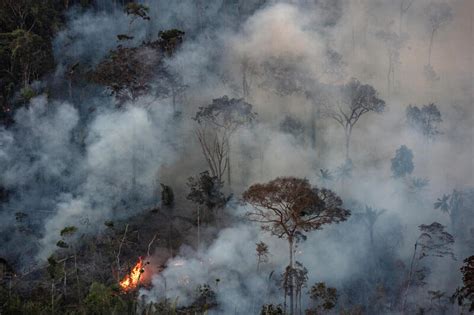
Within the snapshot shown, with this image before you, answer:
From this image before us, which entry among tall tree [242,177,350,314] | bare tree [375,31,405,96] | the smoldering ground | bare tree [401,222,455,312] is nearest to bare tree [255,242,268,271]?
the smoldering ground

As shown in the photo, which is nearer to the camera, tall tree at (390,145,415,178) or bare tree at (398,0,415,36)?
tall tree at (390,145,415,178)

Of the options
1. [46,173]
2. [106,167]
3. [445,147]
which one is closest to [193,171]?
[106,167]

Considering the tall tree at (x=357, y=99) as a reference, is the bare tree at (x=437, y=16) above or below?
above

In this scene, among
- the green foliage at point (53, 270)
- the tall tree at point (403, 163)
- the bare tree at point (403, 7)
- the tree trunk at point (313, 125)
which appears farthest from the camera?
the bare tree at point (403, 7)

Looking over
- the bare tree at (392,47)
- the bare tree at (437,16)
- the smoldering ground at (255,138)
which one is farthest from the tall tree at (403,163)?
the bare tree at (437,16)

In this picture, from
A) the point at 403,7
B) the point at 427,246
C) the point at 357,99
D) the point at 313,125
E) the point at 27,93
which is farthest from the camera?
the point at 403,7

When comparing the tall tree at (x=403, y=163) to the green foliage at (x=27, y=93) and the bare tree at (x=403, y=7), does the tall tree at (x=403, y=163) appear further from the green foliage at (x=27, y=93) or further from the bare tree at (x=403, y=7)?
the green foliage at (x=27, y=93)

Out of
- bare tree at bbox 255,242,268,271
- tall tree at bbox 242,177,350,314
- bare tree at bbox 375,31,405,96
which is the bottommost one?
bare tree at bbox 255,242,268,271

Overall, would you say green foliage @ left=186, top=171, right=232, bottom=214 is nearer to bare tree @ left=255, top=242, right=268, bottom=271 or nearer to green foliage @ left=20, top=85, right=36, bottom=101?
bare tree @ left=255, top=242, right=268, bottom=271

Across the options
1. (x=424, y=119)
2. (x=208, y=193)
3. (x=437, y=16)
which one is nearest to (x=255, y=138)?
(x=208, y=193)

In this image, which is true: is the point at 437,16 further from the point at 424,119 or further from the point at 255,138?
the point at 255,138

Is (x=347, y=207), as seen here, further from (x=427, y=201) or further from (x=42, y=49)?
(x=42, y=49)

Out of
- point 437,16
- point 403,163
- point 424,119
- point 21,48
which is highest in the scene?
point 437,16
